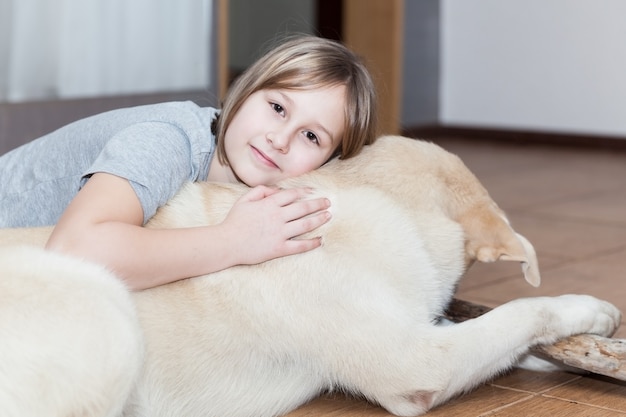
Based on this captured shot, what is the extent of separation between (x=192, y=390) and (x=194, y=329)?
0.36 ft

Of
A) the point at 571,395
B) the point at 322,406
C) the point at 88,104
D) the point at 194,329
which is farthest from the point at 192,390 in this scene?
the point at 88,104

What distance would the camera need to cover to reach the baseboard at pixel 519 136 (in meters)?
5.77

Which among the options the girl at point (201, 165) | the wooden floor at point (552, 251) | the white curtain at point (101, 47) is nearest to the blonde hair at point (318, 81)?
the girl at point (201, 165)

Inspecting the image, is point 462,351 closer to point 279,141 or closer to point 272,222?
point 272,222

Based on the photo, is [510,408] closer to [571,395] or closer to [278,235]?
[571,395]

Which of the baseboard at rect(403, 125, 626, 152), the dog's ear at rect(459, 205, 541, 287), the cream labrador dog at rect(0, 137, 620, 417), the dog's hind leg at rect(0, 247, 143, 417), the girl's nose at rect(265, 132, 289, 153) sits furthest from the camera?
the baseboard at rect(403, 125, 626, 152)

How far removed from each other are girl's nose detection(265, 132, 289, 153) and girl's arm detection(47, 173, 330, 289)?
21 cm

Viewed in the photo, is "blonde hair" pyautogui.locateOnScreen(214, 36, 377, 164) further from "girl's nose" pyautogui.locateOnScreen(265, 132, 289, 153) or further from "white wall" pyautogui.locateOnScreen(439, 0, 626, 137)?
"white wall" pyautogui.locateOnScreen(439, 0, 626, 137)

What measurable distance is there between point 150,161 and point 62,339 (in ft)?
1.52

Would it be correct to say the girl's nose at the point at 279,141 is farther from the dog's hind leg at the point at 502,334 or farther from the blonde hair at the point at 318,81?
the dog's hind leg at the point at 502,334

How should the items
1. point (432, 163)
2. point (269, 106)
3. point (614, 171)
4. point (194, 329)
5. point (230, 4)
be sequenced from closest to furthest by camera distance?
point (194, 329)
point (432, 163)
point (269, 106)
point (614, 171)
point (230, 4)

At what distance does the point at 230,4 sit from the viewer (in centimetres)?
880

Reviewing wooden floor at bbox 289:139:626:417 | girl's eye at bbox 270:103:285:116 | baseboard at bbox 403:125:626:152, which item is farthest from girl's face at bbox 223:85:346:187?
baseboard at bbox 403:125:626:152

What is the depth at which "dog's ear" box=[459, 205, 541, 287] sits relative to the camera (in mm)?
1786
